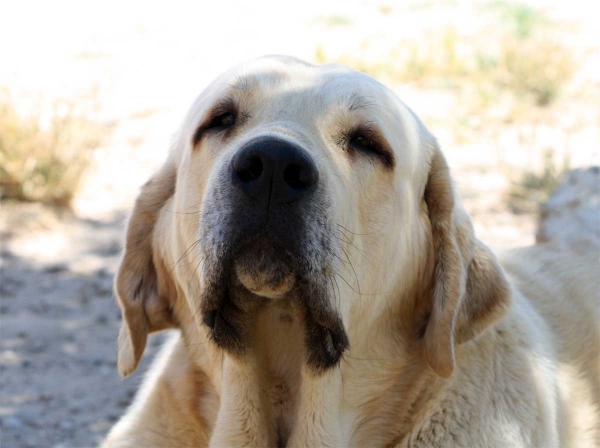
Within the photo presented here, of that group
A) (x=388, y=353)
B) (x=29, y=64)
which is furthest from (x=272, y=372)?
(x=29, y=64)

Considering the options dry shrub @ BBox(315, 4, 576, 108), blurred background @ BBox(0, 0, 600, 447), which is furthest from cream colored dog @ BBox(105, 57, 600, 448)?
dry shrub @ BBox(315, 4, 576, 108)

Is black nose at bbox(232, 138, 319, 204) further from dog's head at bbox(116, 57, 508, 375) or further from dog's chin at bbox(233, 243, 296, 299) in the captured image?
dog's chin at bbox(233, 243, 296, 299)

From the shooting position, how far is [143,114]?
31.2 ft

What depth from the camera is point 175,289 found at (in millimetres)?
3416

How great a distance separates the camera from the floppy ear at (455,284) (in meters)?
3.12

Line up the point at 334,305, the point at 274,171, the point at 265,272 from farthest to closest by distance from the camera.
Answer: the point at 334,305, the point at 265,272, the point at 274,171

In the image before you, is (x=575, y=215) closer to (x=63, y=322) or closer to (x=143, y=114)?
(x=63, y=322)

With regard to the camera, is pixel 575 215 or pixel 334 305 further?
pixel 575 215

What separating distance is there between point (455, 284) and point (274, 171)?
1.00 meters

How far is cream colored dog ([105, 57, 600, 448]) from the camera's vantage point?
9.37 ft

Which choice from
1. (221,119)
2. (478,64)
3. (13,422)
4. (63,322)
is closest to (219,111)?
(221,119)

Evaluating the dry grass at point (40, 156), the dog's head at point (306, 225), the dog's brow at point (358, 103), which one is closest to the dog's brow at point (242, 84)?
the dog's head at point (306, 225)

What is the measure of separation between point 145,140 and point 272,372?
6.10 metres

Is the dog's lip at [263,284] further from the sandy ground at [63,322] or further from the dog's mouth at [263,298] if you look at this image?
the sandy ground at [63,322]
